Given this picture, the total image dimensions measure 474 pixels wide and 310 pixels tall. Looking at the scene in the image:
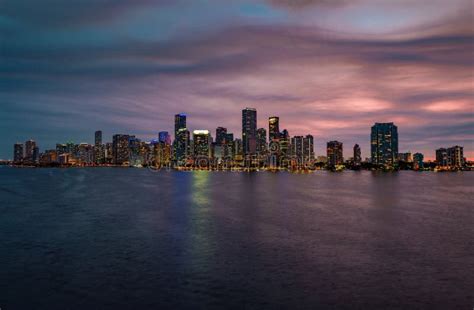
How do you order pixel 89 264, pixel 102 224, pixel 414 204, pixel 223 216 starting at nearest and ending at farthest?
1. pixel 89 264
2. pixel 102 224
3. pixel 223 216
4. pixel 414 204

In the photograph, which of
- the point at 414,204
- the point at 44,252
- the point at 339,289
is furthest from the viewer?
the point at 414,204

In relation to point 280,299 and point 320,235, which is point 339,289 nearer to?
point 280,299

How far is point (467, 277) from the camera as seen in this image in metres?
29.0

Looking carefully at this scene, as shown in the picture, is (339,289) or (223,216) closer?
(339,289)

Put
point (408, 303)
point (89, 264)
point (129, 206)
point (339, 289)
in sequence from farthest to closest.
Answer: point (129, 206)
point (89, 264)
point (339, 289)
point (408, 303)

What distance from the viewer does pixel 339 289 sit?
26.6m

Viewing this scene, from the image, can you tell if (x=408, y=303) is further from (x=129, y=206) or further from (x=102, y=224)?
(x=129, y=206)

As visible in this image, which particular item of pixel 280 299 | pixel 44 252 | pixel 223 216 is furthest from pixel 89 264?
pixel 223 216

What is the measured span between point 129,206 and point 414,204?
56.5 metres

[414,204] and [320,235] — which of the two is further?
Result: [414,204]

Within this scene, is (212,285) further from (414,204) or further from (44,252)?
(414,204)

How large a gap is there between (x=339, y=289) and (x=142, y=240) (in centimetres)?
2299

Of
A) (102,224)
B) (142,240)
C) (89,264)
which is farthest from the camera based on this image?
(102,224)

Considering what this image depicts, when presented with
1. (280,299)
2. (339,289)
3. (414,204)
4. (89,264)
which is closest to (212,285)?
(280,299)
